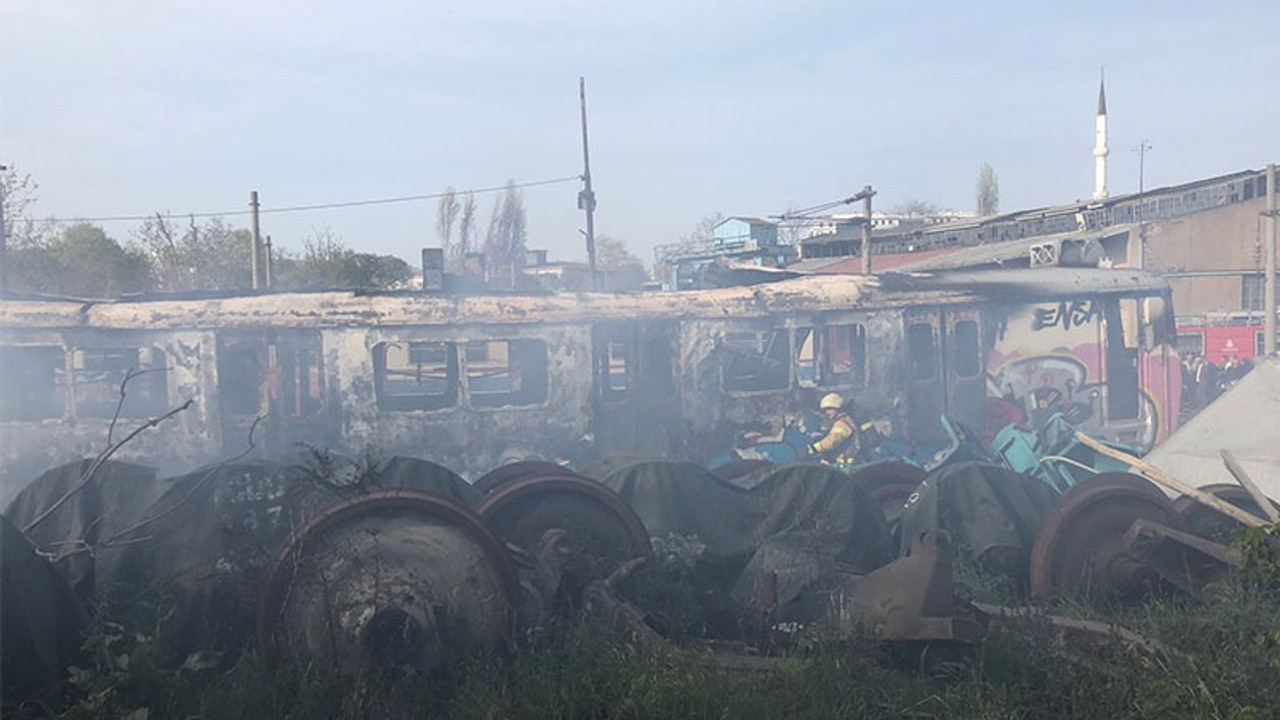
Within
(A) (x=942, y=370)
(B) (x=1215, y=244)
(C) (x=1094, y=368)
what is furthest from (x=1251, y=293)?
(A) (x=942, y=370)

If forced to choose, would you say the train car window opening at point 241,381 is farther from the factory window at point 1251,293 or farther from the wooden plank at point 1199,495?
the factory window at point 1251,293

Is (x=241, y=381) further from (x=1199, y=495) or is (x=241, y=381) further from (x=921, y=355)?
(x=1199, y=495)

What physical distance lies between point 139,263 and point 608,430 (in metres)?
18.7

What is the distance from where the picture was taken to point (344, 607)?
14.5 ft

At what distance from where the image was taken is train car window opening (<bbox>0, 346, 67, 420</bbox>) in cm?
1015

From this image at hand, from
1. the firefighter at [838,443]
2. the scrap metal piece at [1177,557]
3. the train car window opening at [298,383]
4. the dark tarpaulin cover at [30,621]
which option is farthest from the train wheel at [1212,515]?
the train car window opening at [298,383]

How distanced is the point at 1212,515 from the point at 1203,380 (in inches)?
584

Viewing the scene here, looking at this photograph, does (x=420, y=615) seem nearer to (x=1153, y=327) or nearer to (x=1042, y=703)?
(x=1042, y=703)

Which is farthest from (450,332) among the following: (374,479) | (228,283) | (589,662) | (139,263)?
(228,283)

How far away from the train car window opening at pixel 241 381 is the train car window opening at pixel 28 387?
1639 mm

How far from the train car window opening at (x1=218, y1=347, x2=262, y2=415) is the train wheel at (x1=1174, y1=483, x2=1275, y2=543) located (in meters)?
8.70

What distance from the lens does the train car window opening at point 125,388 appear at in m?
10.2

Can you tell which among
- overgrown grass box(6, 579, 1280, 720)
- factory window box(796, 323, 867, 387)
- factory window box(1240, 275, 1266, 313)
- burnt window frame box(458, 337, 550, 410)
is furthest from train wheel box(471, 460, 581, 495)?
factory window box(1240, 275, 1266, 313)

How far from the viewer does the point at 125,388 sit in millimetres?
10266
